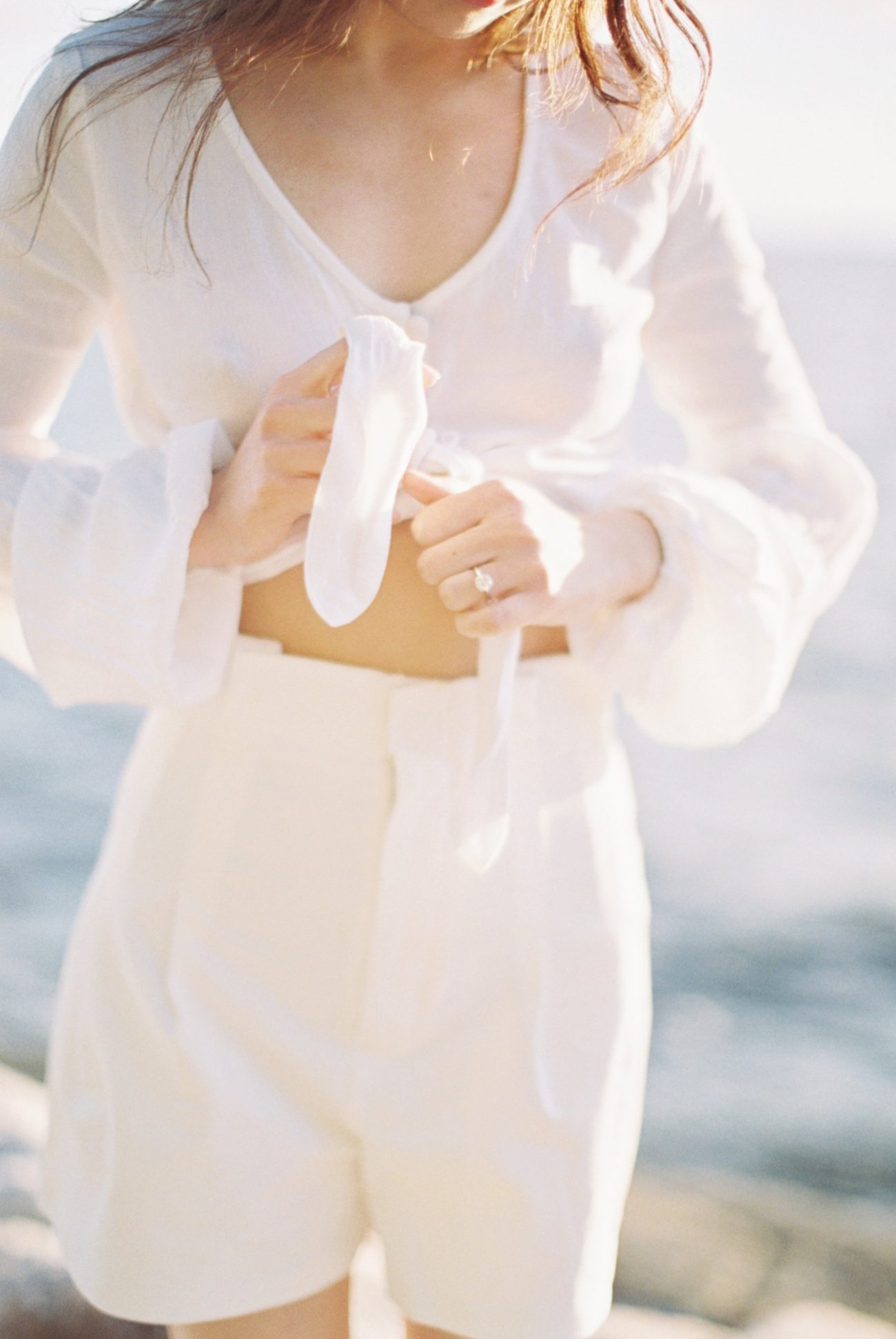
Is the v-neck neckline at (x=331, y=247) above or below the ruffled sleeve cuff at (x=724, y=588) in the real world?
→ above

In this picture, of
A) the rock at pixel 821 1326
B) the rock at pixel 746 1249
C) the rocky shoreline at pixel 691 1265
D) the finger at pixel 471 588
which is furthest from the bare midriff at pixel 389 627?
the rock at pixel 746 1249

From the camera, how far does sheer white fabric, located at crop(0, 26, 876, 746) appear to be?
938mm

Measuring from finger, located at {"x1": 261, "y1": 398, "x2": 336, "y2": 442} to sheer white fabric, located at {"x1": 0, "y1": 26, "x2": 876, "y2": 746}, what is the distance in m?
0.07

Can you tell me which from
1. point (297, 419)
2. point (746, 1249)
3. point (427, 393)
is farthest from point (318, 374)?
point (746, 1249)

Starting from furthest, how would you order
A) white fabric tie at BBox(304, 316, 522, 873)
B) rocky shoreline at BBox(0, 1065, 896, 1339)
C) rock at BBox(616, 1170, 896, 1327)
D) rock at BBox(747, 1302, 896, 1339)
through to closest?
rock at BBox(616, 1170, 896, 1327) → rock at BBox(747, 1302, 896, 1339) → rocky shoreline at BBox(0, 1065, 896, 1339) → white fabric tie at BBox(304, 316, 522, 873)

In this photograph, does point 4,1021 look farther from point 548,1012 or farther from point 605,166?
point 605,166

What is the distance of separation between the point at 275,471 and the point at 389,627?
16cm

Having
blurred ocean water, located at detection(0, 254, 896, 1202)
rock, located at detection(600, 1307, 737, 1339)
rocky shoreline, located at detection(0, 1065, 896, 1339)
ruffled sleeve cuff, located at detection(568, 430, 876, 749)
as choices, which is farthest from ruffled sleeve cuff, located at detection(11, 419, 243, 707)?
blurred ocean water, located at detection(0, 254, 896, 1202)

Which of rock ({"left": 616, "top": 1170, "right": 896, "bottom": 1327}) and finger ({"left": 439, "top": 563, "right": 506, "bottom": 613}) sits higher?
finger ({"left": 439, "top": 563, "right": 506, "bottom": 613})

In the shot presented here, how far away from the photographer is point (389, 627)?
3.19 ft

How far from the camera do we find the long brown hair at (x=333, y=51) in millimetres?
929

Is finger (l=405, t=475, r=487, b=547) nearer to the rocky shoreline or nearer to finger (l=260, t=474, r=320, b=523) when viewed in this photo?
finger (l=260, t=474, r=320, b=523)

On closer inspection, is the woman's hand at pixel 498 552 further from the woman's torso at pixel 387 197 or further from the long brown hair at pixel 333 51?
the long brown hair at pixel 333 51

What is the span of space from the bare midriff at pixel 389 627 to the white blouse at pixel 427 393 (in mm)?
25
